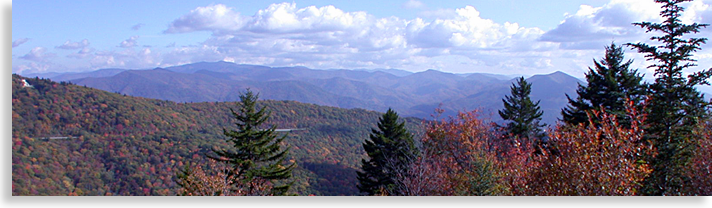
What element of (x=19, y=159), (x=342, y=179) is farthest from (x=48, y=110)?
(x=342, y=179)

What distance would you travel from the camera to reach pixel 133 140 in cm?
8381

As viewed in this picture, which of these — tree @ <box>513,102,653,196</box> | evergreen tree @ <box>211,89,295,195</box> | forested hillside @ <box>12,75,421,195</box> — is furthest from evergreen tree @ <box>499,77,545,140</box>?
forested hillside @ <box>12,75,421,195</box>

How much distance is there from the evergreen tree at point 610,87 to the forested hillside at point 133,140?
2764cm

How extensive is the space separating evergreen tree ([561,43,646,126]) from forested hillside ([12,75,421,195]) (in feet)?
90.7

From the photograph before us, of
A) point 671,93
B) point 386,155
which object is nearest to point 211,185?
point 386,155

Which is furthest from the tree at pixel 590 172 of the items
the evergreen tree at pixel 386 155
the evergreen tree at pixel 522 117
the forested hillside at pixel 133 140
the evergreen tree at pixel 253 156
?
the forested hillside at pixel 133 140

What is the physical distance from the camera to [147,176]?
212 ft

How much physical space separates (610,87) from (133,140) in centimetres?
8577

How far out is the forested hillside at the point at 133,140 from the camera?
202 ft

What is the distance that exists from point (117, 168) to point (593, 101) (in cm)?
7276

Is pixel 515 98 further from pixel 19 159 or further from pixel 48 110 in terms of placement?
pixel 48 110

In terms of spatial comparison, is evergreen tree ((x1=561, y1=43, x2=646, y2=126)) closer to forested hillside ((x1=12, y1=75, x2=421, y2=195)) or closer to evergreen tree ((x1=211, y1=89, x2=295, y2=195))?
evergreen tree ((x1=211, y1=89, x2=295, y2=195))

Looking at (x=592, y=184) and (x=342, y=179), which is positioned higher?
(x=592, y=184)

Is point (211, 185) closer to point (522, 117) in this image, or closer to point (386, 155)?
point (386, 155)
